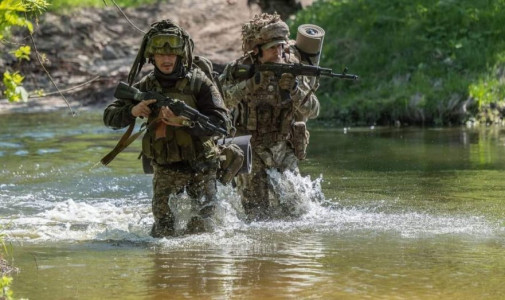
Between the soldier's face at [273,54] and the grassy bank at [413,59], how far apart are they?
31.7 ft

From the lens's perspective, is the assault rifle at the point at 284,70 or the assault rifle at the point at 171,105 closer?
the assault rifle at the point at 171,105

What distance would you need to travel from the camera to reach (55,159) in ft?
51.4

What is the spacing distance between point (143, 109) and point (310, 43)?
2.52 metres

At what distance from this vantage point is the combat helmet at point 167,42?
852 cm

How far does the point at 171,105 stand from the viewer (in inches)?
329

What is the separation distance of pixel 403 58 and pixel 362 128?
108 inches

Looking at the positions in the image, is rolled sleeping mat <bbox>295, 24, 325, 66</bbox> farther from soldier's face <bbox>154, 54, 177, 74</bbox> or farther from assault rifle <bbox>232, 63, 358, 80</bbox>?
soldier's face <bbox>154, 54, 177, 74</bbox>

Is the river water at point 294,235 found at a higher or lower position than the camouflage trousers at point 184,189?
lower

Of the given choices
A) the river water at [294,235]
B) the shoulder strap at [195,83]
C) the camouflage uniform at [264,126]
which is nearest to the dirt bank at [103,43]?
the river water at [294,235]

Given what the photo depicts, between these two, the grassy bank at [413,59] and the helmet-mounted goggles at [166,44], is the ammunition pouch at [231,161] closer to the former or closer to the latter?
the helmet-mounted goggles at [166,44]

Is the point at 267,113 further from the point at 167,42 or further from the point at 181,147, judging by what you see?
the point at 167,42

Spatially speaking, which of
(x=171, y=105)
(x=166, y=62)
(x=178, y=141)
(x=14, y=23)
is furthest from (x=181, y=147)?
(x=14, y=23)

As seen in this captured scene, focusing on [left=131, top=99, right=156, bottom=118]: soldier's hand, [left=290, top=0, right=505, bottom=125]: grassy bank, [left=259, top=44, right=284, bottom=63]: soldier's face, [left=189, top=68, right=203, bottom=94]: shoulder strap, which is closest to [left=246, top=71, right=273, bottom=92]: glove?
[left=259, top=44, right=284, bottom=63]: soldier's face

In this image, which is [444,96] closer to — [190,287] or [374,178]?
[374,178]
